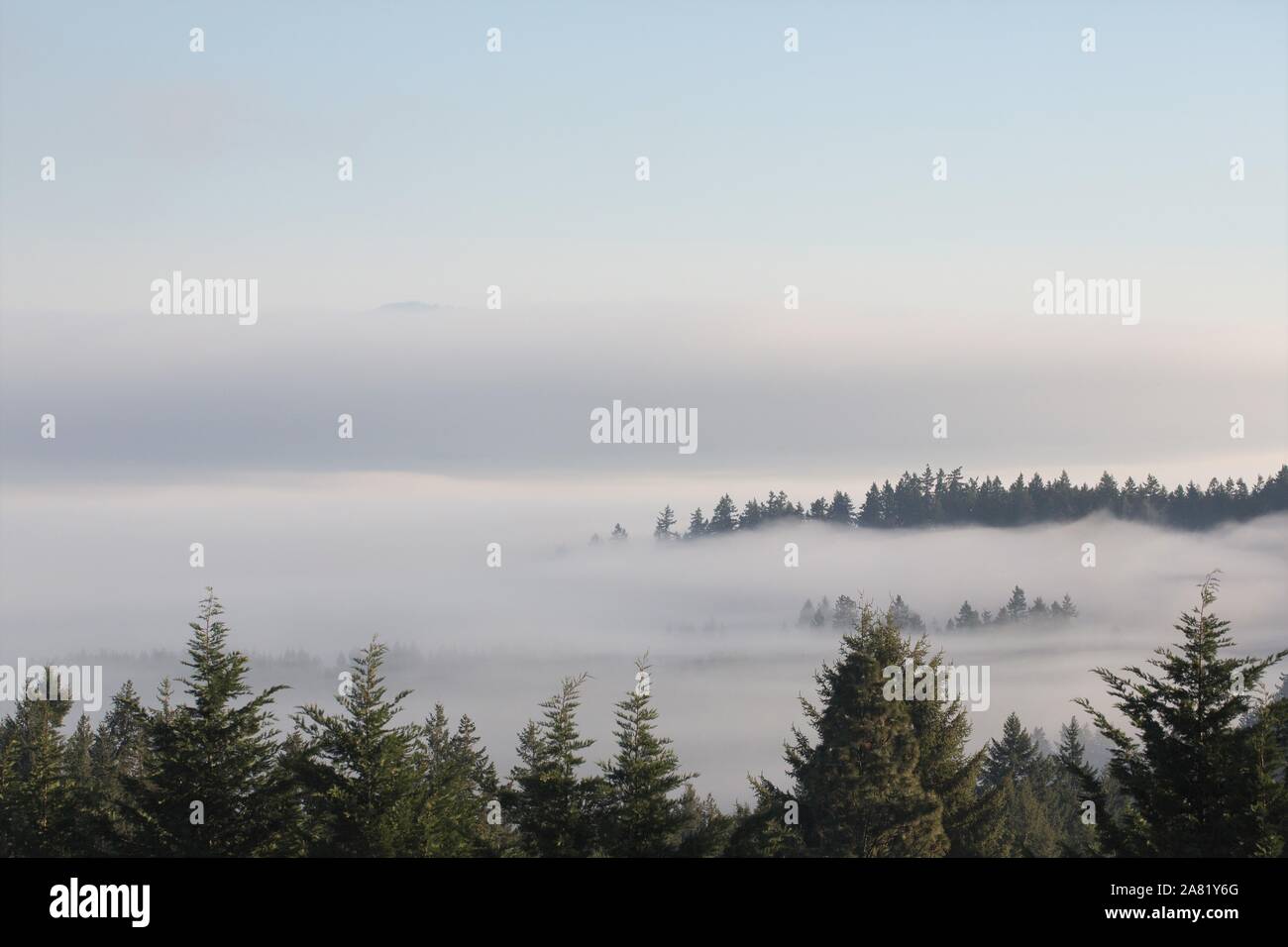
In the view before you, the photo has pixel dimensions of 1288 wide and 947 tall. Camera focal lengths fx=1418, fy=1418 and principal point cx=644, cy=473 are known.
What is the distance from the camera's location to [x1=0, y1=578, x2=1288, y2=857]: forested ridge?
3781 centimetres

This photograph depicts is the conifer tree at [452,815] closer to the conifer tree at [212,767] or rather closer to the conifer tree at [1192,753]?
the conifer tree at [212,767]

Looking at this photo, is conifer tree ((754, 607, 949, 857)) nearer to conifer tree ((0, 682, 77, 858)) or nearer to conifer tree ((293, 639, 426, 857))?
conifer tree ((293, 639, 426, 857))

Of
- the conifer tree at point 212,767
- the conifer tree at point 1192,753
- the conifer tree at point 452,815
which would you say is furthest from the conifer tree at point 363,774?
the conifer tree at point 1192,753

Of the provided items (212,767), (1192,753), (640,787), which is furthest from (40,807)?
(1192,753)

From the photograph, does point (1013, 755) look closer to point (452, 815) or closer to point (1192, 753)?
point (452, 815)

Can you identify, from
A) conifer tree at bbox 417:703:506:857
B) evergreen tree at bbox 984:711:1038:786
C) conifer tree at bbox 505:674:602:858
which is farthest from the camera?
evergreen tree at bbox 984:711:1038:786

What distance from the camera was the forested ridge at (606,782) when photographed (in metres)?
37.8

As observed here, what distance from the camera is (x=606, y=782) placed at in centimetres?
4475

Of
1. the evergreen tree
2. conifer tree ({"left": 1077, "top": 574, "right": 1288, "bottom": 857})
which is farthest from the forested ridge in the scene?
the evergreen tree

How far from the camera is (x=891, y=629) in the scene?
201 ft

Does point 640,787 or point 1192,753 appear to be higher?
point 1192,753
